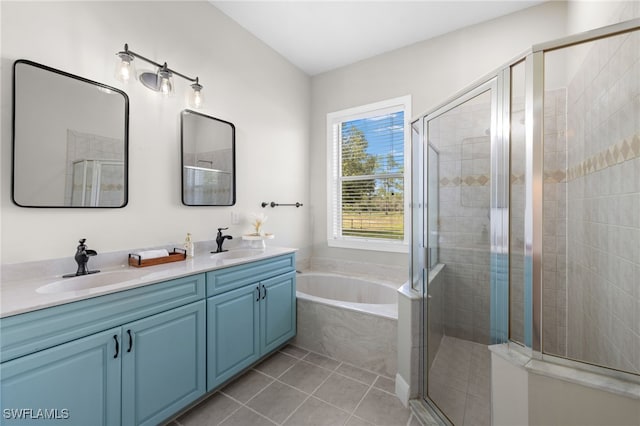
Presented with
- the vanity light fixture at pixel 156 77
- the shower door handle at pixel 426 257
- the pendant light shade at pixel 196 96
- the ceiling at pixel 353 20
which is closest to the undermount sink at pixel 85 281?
the vanity light fixture at pixel 156 77

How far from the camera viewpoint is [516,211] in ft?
3.65

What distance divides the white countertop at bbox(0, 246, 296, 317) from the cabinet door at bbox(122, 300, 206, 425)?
0.66 feet

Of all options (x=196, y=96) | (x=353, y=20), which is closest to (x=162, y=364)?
(x=196, y=96)

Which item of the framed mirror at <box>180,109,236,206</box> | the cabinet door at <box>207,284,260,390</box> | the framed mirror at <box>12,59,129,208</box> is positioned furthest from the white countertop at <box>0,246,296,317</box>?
the framed mirror at <box>180,109,236,206</box>

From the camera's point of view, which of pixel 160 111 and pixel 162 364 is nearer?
pixel 162 364

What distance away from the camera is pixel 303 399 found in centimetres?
176

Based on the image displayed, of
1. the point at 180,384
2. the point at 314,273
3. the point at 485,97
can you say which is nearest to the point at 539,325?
the point at 485,97

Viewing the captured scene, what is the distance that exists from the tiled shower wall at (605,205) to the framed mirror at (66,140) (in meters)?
2.51

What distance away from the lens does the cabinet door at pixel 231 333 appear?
66.8 inches

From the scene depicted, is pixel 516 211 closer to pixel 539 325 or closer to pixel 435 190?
pixel 539 325

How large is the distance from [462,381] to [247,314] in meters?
1.40

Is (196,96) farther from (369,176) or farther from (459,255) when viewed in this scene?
(459,255)

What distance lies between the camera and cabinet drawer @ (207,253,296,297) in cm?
172

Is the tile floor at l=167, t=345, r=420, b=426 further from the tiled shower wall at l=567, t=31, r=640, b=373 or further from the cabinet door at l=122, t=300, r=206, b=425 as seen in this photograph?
the tiled shower wall at l=567, t=31, r=640, b=373
